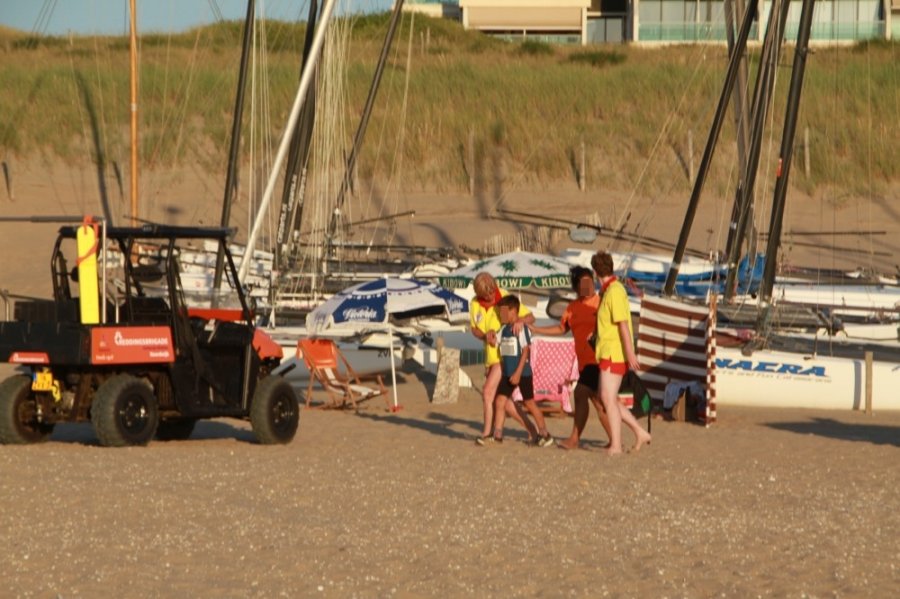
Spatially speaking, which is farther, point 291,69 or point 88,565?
point 291,69

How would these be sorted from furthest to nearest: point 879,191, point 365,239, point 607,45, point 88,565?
point 607,45 → point 879,191 → point 365,239 → point 88,565

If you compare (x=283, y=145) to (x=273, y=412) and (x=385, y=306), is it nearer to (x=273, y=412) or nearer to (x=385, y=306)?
(x=385, y=306)

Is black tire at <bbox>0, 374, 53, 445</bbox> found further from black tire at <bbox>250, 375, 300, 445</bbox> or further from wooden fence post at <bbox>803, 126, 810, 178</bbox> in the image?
wooden fence post at <bbox>803, 126, 810, 178</bbox>

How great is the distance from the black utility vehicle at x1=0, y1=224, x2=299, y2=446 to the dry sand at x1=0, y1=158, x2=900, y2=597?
318 mm

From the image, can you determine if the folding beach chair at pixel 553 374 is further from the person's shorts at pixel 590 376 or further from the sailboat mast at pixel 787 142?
the sailboat mast at pixel 787 142

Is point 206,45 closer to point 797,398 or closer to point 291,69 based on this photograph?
point 291,69

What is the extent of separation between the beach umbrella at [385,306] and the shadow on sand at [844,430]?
3.96 m

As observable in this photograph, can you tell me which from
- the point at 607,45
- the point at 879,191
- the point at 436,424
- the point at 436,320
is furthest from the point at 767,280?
the point at 607,45

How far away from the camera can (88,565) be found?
8469 mm

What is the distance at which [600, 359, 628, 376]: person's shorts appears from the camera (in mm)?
13516

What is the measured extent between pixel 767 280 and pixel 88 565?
14.9 m

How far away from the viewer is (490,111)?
168 ft

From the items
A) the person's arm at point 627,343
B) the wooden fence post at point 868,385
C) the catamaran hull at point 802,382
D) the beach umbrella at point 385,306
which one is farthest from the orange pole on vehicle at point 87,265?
the wooden fence post at point 868,385

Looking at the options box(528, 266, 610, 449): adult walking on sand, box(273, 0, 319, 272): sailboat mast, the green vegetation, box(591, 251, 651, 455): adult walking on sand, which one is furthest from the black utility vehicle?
the green vegetation
